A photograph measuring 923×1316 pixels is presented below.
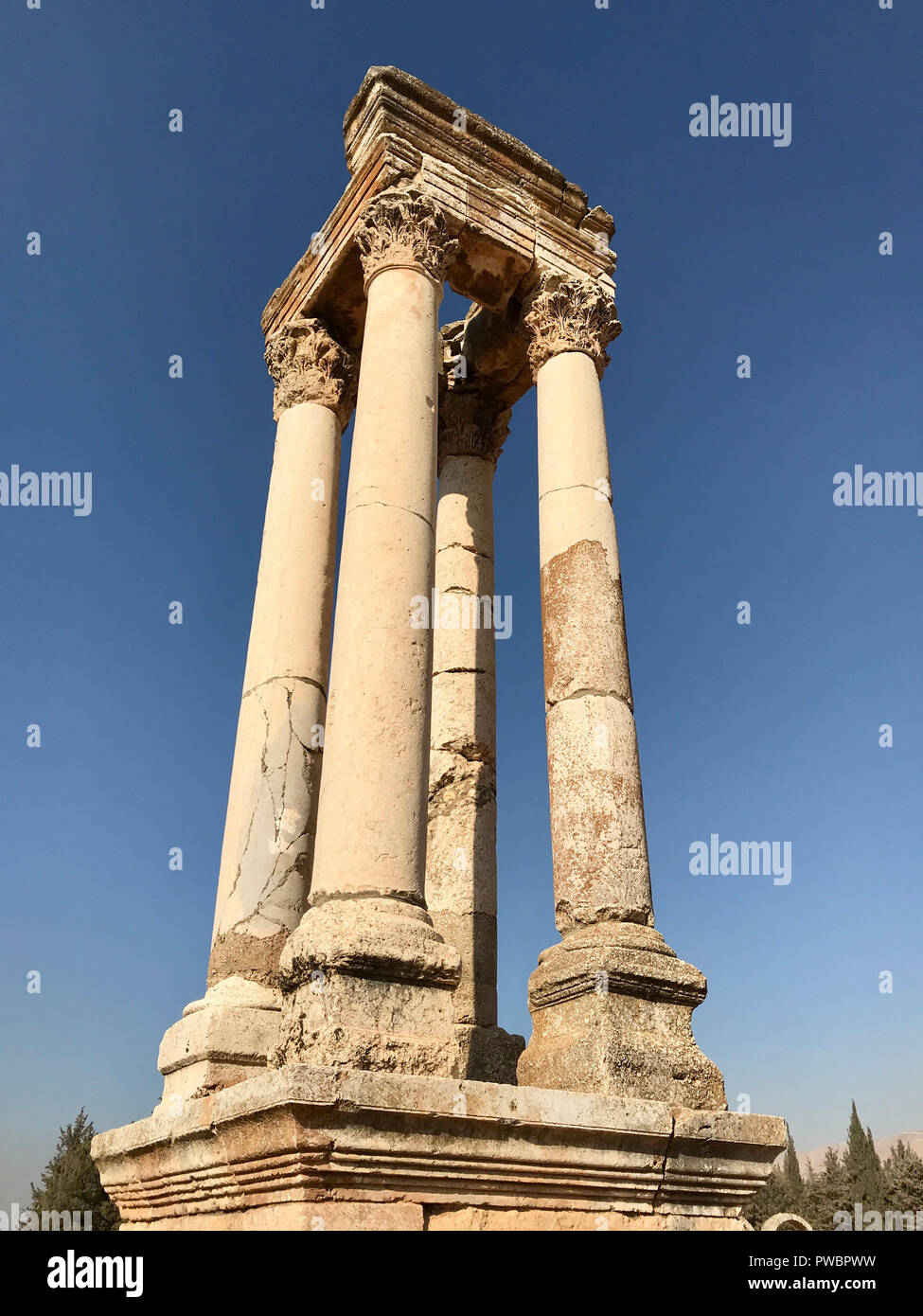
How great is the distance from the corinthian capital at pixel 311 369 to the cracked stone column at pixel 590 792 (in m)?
2.82

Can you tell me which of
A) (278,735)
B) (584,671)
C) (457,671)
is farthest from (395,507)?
(457,671)

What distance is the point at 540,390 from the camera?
14.0 meters

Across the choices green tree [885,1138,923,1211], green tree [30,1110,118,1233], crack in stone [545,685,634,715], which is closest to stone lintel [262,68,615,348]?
crack in stone [545,685,634,715]

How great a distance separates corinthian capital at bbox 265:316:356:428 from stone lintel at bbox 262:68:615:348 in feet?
1.31

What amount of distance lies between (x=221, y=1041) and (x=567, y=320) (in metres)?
10.2

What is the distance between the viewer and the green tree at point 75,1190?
35438 millimetres

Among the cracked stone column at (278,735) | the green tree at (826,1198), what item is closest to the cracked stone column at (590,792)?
the cracked stone column at (278,735)

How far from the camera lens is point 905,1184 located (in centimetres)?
4697

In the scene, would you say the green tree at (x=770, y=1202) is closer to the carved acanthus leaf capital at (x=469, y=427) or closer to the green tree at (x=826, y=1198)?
the green tree at (x=826, y=1198)
